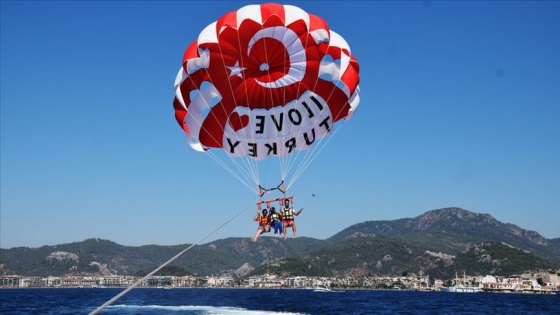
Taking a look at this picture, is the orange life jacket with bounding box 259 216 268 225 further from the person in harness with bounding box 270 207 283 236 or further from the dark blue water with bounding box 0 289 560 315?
the dark blue water with bounding box 0 289 560 315

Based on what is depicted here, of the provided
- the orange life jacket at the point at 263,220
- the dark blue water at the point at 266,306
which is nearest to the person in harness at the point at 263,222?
the orange life jacket at the point at 263,220

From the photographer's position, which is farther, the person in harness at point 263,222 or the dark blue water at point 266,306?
the dark blue water at point 266,306

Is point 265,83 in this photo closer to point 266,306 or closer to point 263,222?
point 263,222

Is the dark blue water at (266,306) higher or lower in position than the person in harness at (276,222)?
lower

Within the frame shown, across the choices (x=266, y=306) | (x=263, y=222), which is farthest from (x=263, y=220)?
(x=266, y=306)

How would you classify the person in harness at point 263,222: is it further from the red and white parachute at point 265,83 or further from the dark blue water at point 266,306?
the dark blue water at point 266,306

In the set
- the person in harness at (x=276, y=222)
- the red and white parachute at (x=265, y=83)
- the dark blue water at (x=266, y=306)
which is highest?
the red and white parachute at (x=265, y=83)

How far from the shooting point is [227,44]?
21.2 m

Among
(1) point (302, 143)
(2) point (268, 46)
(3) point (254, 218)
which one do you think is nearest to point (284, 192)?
(3) point (254, 218)

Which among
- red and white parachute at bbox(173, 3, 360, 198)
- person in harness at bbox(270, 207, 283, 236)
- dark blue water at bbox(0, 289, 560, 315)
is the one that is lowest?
dark blue water at bbox(0, 289, 560, 315)

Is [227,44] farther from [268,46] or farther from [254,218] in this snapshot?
[254,218]

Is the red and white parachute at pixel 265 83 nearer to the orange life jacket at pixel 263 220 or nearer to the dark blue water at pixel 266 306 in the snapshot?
the orange life jacket at pixel 263 220

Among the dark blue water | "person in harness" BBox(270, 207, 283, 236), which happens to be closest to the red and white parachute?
"person in harness" BBox(270, 207, 283, 236)

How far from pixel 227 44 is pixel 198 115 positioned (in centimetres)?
310
